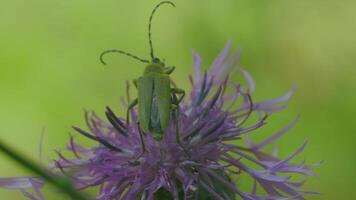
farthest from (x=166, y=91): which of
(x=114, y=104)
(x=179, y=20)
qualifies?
(x=179, y=20)

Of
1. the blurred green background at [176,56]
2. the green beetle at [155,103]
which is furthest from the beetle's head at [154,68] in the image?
the blurred green background at [176,56]

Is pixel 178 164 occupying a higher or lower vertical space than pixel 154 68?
lower

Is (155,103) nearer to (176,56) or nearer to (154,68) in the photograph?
(154,68)

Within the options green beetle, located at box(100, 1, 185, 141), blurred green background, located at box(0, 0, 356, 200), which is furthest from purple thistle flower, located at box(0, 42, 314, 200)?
blurred green background, located at box(0, 0, 356, 200)

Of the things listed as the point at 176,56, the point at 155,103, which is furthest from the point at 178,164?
the point at 176,56

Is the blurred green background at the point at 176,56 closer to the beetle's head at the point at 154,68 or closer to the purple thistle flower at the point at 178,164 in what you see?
the purple thistle flower at the point at 178,164

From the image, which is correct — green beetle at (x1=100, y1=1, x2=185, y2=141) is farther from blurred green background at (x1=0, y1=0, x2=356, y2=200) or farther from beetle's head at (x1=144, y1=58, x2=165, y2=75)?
blurred green background at (x1=0, y1=0, x2=356, y2=200)

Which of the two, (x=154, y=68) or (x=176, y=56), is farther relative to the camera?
Result: (x=176, y=56)

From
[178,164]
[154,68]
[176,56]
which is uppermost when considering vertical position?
[176,56]

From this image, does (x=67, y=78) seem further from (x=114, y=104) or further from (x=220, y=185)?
(x=220, y=185)
